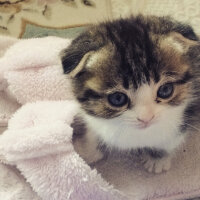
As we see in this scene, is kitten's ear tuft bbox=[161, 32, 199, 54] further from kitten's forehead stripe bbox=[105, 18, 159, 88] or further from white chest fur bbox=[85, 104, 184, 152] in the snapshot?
white chest fur bbox=[85, 104, 184, 152]

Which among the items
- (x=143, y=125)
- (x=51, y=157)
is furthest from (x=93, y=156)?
(x=143, y=125)

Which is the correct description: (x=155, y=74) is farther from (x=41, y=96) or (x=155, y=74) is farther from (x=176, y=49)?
(x=41, y=96)

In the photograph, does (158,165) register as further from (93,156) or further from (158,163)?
(93,156)

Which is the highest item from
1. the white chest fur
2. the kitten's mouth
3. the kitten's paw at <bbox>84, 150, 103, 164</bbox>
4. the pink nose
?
the pink nose

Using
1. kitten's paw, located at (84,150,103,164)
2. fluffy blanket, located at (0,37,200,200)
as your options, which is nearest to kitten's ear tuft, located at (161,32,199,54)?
fluffy blanket, located at (0,37,200,200)

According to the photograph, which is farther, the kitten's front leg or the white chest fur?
the kitten's front leg

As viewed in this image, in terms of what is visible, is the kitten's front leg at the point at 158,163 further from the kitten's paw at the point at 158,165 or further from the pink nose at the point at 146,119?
the pink nose at the point at 146,119

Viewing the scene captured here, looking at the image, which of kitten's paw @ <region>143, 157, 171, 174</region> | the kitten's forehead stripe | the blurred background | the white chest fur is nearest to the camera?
the kitten's forehead stripe

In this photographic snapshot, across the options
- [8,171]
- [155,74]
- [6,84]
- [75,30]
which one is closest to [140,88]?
[155,74]
